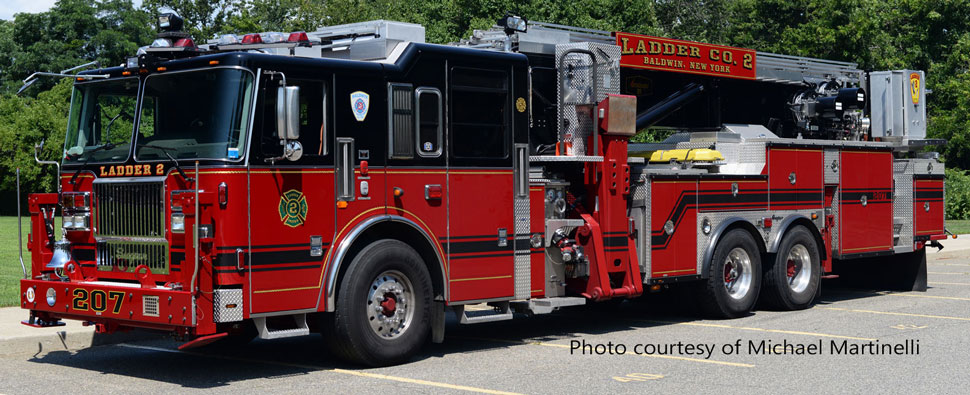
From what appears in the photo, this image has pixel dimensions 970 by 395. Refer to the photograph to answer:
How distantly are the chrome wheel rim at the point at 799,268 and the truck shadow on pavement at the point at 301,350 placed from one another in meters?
1.59

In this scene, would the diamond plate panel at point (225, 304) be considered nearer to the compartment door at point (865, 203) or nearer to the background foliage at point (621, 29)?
the compartment door at point (865, 203)

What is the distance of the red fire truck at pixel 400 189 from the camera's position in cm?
841

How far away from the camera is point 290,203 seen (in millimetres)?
8555

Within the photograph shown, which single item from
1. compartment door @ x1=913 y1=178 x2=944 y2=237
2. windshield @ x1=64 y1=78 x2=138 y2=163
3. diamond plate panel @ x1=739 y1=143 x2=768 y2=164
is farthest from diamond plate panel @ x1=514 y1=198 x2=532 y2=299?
compartment door @ x1=913 y1=178 x2=944 y2=237

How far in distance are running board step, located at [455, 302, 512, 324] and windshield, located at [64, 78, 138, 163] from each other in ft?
10.5

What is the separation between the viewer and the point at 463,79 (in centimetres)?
1001

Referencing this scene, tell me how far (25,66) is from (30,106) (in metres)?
14.5

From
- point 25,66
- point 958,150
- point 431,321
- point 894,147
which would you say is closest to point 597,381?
point 431,321

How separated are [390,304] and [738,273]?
5.28m

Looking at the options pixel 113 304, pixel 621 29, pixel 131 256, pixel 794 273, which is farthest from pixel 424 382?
pixel 621 29

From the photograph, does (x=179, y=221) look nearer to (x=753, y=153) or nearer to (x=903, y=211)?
(x=753, y=153)

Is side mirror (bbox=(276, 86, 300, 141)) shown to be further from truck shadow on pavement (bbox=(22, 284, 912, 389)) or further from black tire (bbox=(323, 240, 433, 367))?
truck shadow on pavement (bbox=(22, 284, 912, 389))

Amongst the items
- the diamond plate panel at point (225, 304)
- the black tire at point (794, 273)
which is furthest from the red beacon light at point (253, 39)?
the black tire at point (794, 273)

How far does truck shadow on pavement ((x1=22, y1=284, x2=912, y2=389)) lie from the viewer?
9117 millimetres
